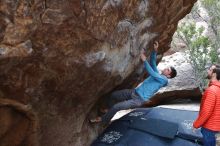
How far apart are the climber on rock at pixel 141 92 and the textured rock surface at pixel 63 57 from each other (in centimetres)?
30

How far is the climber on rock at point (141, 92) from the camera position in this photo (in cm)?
555

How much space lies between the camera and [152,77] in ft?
18.4

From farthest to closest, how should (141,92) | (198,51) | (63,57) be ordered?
(198,51), (141,92), (63,57)

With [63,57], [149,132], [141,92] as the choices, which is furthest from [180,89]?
[63,57]

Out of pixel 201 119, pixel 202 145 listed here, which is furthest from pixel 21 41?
pixel 202 145

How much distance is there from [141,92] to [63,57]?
1.82m

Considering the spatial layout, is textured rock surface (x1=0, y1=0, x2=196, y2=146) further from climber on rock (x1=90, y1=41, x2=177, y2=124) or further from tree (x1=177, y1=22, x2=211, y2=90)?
tree (x1=177, y1=22, x2=211, y2=90)

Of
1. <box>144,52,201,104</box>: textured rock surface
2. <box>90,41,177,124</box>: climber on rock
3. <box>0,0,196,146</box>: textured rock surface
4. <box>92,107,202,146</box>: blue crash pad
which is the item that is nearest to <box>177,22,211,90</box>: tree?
<box>144,52,201,104</box>: textured rock surface

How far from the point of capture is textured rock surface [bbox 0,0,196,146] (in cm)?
377

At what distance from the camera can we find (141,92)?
5.75 metres

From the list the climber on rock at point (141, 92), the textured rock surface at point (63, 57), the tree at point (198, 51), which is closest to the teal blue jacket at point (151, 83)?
the climber on rock at point (141, 92)

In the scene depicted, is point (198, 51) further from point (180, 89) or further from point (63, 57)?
point (63, 57)

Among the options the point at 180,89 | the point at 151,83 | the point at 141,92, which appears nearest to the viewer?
the point at 151,83

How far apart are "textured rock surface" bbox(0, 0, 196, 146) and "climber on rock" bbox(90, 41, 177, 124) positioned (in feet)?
0.98
